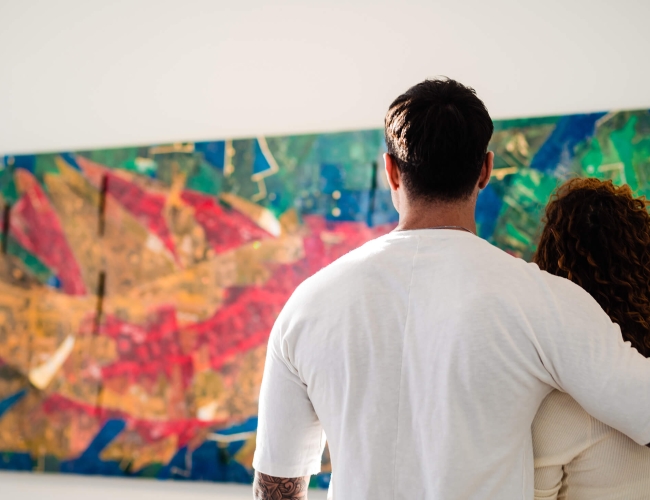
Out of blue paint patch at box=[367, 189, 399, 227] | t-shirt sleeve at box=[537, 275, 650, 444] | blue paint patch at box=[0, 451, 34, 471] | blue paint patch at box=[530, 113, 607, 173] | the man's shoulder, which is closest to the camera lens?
t-shirt sleeve at box=[537, 275, 650, 444]

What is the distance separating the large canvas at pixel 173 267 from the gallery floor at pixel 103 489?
2.0 inches

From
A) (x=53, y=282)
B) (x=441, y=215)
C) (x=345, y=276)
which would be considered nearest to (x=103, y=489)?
(x=53, y=282)

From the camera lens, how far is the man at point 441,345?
868mm

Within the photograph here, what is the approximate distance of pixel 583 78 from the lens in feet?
6.30

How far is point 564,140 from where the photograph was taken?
6.14ft

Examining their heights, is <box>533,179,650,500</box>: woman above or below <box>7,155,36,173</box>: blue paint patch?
below

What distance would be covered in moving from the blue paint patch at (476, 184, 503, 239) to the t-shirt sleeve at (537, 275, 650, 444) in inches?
41.2

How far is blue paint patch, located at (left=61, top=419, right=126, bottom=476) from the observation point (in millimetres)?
2230

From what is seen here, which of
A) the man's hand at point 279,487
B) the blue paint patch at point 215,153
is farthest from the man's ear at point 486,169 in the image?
the blue paint patch at point 215,153

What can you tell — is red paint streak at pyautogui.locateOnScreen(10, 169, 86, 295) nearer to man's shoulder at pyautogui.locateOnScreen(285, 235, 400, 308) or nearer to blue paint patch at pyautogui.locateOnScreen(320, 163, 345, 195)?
blue paint patch at pyautogui.locateOnScreen(320, 163, 345, 195)

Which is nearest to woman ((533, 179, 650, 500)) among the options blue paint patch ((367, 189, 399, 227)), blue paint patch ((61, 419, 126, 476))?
blue paint patch ((367, 189, 399, 227))

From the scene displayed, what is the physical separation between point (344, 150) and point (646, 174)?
89 centimetres

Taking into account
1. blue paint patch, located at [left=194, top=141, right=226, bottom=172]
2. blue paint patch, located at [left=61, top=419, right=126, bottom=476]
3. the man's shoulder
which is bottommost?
blue paint patch, located at [left=61, top=419, right=126, bottom=476]

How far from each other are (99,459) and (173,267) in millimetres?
726
